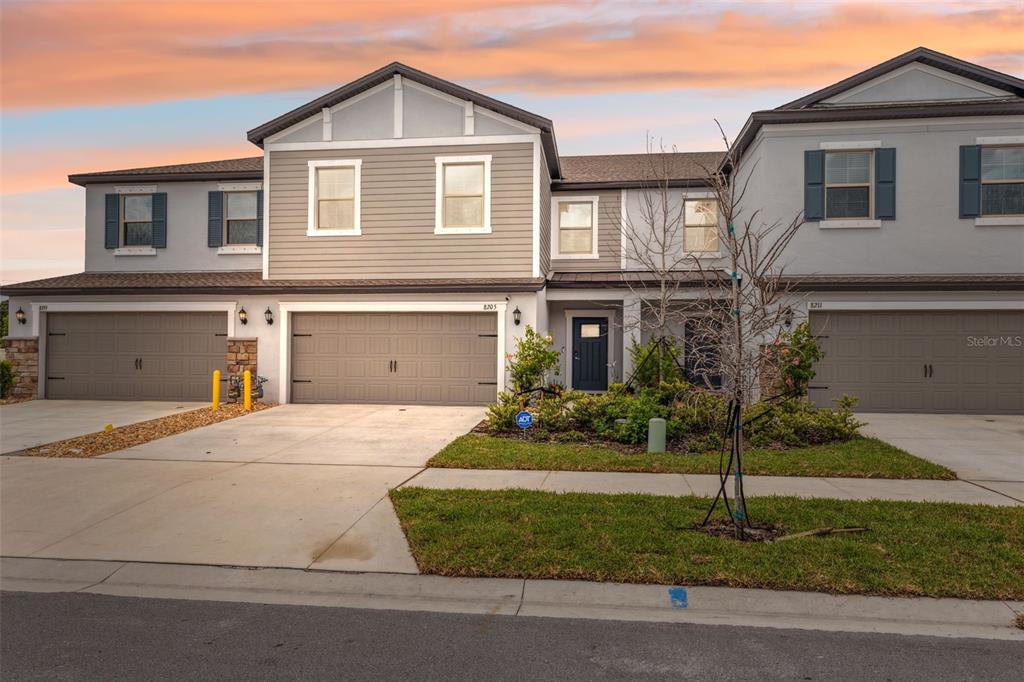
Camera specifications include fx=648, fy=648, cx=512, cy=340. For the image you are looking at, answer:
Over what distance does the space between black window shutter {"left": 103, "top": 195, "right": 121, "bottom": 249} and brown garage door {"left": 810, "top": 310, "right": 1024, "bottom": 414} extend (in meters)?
19.2

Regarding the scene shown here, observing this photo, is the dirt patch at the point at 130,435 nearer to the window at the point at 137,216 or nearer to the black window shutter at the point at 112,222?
the window at the point at 137,216

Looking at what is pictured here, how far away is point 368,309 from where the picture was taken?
1647 centimetres

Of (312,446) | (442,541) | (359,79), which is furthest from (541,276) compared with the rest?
(442,541)

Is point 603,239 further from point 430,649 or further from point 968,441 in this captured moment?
point 430,649

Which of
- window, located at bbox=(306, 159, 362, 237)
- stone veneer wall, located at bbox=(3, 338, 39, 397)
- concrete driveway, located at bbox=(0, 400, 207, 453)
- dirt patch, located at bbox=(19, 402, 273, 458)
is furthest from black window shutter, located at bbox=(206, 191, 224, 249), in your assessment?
dirt patch, located at bbox=(19, 402, 273, 458)

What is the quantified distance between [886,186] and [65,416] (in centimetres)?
1907

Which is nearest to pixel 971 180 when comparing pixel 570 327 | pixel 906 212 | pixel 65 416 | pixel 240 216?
pixel 906 212

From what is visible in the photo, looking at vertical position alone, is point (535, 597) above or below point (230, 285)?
below

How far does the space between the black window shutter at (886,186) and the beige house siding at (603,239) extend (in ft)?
22.4

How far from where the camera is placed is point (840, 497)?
7.57 metres

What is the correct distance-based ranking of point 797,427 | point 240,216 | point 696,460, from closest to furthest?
point 696,460, point 797,427, point 240,216

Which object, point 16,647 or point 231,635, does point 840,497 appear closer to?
point 231,635

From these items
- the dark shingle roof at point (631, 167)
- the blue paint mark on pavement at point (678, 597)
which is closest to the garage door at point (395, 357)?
the dark shingle roof at point (631, 167)

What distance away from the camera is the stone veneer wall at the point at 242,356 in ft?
54.9
